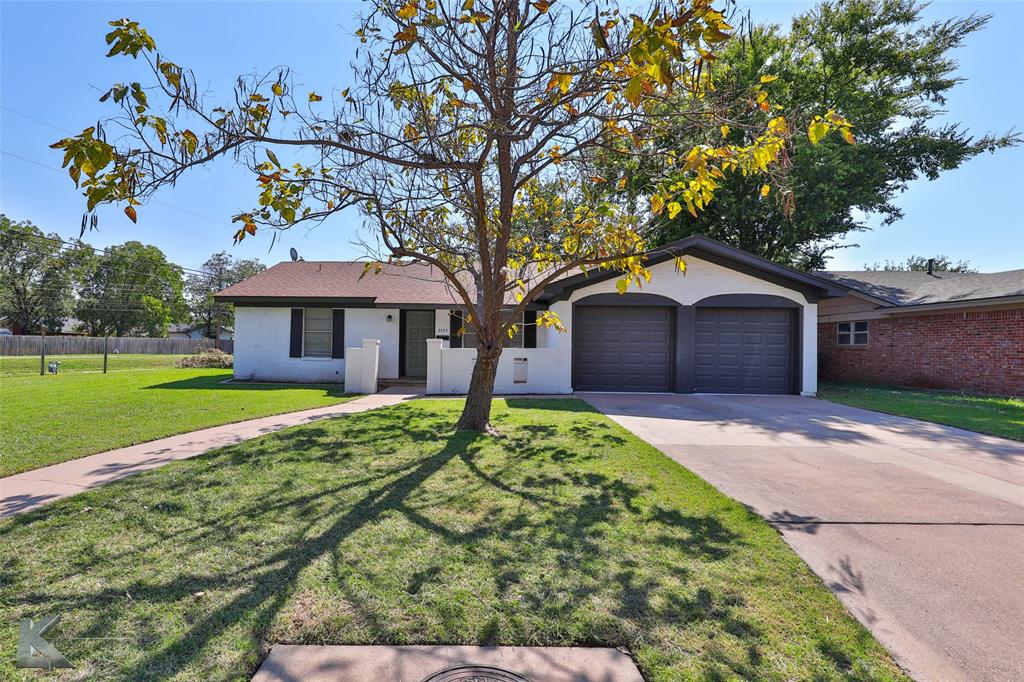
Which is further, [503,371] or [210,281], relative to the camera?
[210,281]

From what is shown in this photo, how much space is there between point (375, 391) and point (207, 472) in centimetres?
713

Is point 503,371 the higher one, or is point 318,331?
point 318,331

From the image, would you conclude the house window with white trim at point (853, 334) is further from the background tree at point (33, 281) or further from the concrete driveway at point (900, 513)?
the background tree at point (33, 281)

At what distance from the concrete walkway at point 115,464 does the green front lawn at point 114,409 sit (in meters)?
0.25

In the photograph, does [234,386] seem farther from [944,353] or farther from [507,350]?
[944,353]

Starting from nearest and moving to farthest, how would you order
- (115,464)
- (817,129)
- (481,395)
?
1. (817,129)
2. (115,464)
3. (481,395)

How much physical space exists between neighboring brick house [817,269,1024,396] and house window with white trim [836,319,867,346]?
0.10ft

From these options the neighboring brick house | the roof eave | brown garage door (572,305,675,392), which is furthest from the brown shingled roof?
the neighboring brick house

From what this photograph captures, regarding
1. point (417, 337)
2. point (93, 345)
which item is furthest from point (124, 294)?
point (417, 337)

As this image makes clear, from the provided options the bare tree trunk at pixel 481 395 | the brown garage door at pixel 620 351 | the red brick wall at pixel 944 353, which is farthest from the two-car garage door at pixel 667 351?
the bare tree trunk at pixel 481 395

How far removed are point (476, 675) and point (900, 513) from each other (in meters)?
3.97

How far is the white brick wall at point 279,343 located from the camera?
45.6 feet

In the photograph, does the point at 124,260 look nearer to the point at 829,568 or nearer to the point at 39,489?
the point at 39,489

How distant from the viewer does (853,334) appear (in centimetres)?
1625
